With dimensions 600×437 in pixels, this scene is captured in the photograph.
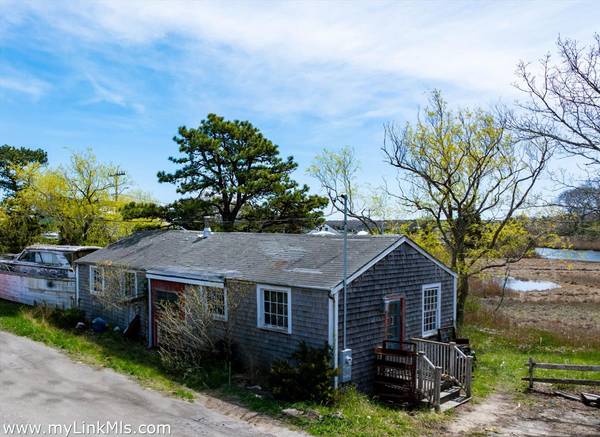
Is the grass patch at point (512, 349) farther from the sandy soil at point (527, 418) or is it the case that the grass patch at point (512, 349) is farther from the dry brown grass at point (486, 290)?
the dry brown grass at point (486, 290)

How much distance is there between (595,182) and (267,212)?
21.8 meters

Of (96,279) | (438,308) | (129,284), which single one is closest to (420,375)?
(438,308)

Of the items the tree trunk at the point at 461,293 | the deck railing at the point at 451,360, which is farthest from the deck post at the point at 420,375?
the tree trunk at the point at 461,293

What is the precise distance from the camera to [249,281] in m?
14.8

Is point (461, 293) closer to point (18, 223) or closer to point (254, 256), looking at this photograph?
point (254, 256)

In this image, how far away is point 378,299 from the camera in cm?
1438

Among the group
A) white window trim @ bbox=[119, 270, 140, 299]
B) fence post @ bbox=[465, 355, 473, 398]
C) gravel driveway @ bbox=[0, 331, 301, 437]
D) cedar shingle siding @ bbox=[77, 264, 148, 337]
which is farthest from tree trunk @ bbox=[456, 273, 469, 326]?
gravel driveway @ bbox=[0, 331, 301, 437]

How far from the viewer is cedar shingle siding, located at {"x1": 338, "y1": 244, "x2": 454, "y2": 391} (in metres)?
13.6

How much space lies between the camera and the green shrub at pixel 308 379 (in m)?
12.3

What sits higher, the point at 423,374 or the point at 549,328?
the point at 423,374

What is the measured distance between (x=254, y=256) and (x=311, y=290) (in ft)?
13.1

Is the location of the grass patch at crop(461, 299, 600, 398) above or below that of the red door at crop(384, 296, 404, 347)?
below

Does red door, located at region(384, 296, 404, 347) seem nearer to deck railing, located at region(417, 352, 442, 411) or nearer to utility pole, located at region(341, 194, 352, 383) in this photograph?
deck railing, located at region(417, 352, 442, 411)

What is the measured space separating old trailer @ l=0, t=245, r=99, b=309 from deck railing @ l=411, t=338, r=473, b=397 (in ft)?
52.2
